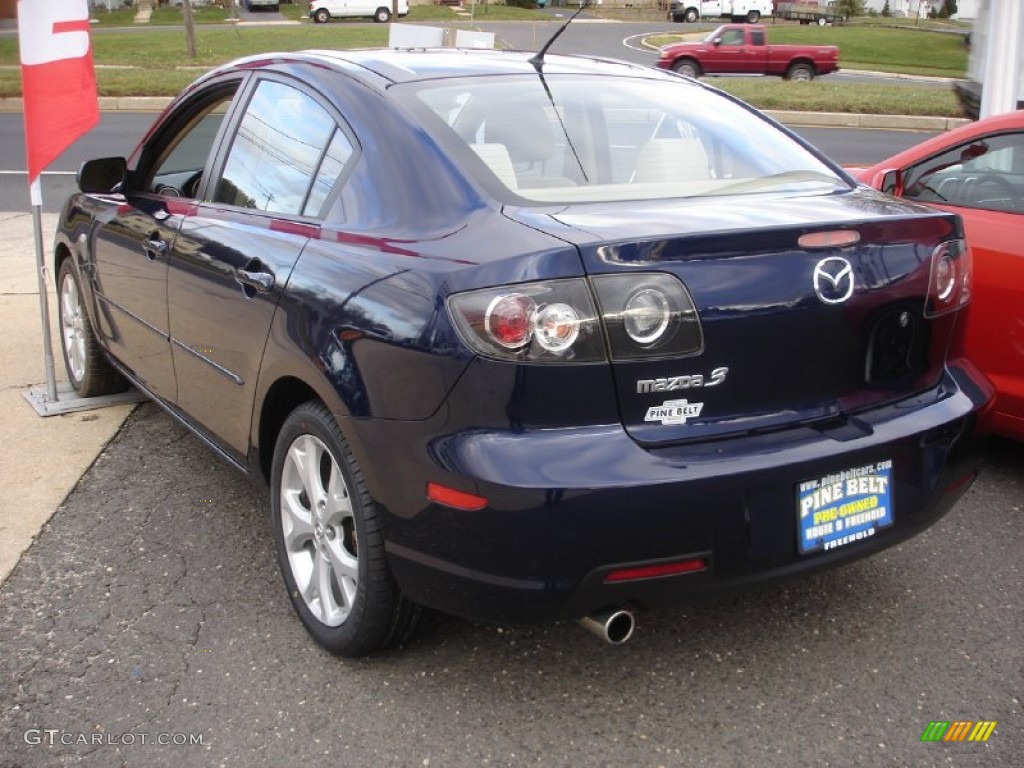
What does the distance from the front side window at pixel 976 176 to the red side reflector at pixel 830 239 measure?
201 cm

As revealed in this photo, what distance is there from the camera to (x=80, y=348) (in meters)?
5.45

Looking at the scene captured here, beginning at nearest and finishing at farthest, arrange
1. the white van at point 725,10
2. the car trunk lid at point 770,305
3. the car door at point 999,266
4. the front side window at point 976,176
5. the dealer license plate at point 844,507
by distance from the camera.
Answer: the car trunk lid at point 770,305 < the dealer license plate at point 844,507 < the car door at point 999,266 < the front side window at point 976,176 < the white van at point 725,10

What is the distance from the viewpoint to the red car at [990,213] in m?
4.25

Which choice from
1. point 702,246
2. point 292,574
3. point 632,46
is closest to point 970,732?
point 702,246

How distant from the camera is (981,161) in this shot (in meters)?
4.77

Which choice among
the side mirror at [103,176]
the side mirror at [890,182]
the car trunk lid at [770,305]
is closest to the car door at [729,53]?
the side mirror at [890,182]

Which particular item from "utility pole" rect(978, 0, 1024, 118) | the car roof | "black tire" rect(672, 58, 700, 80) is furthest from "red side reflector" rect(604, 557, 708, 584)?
"black tire" rect(672, 58, 700, 80)

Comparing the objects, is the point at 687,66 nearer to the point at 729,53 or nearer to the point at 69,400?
the point at 729,53

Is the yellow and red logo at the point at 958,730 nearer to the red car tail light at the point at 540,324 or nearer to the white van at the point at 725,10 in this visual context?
the red car tail light at the point at 540,324

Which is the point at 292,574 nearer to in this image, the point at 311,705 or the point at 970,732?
the point at 311,705

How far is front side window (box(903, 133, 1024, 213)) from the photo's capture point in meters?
4.56

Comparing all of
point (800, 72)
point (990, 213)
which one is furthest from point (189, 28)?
point (990, 213)

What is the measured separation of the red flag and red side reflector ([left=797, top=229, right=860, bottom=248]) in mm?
3638

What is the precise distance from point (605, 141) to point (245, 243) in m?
1.17
